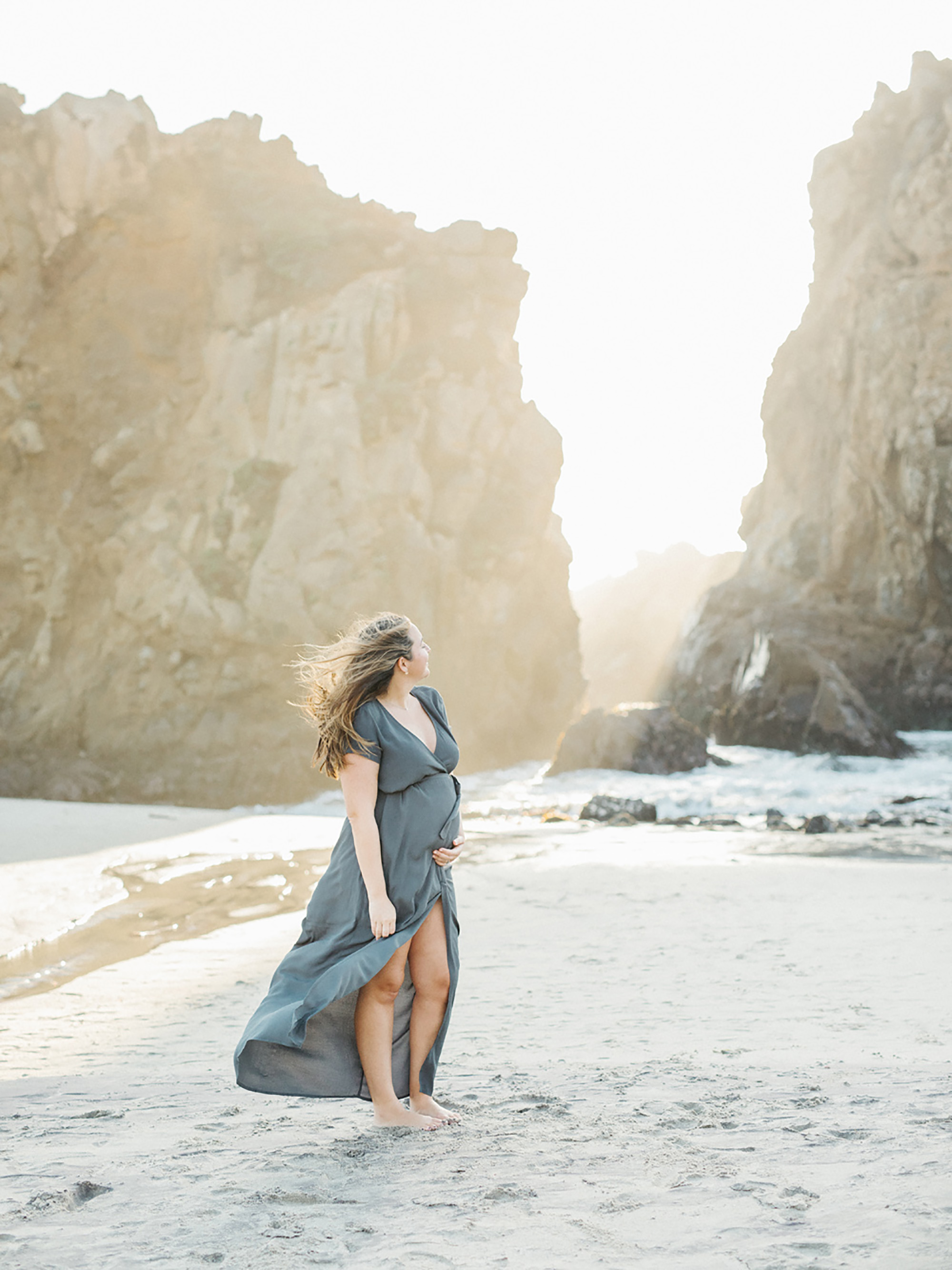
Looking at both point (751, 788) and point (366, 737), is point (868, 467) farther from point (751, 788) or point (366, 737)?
point (366, 737)

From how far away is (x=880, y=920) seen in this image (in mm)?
6266

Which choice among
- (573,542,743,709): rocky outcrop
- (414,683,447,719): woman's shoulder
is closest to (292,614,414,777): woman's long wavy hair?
(414,683,447,719): woman's shoulder

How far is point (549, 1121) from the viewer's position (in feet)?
9.19

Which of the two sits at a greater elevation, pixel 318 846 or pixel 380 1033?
pixel 380 1033

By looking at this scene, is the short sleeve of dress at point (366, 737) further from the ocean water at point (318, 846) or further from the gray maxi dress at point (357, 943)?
the ocean water at point (318, 846)

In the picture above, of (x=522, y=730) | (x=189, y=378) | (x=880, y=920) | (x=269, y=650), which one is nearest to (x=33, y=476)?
(x=189, y=378)

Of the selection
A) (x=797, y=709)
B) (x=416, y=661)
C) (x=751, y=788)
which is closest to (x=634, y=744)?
(x=751, y=788)

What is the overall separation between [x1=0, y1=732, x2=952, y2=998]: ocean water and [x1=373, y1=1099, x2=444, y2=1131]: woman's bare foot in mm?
3365

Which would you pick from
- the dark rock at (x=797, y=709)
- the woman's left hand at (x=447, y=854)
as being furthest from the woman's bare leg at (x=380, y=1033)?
the dark rock at (x=797, y=709)

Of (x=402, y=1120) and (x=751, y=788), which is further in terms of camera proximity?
(x=751, y=788)

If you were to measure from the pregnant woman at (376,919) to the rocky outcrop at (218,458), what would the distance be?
23282 millimetres

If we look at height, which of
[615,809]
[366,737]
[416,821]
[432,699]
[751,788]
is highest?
[432,699]

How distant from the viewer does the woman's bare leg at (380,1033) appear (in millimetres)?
2883

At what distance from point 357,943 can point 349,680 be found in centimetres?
83
